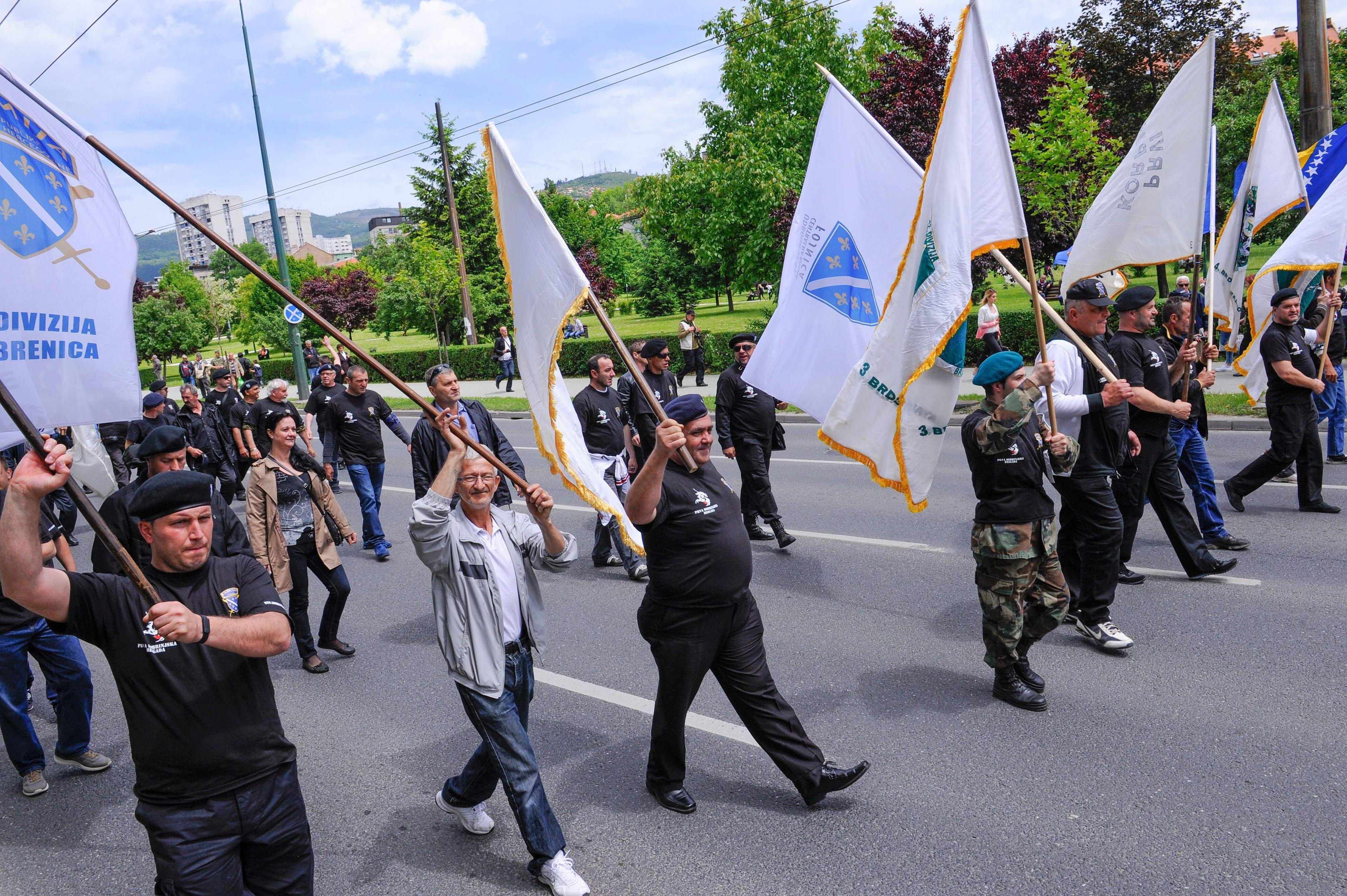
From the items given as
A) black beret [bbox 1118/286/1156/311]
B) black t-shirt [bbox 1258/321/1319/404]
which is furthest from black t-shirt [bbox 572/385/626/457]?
black t-shirt [bbox 1258/321/1319/404]

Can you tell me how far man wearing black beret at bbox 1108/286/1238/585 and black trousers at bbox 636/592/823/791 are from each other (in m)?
3.03

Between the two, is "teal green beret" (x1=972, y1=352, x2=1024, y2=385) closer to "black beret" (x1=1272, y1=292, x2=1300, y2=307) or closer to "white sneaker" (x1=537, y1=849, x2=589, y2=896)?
"white sneaker" (x1=537, y1=849, x2=589, y2=896)

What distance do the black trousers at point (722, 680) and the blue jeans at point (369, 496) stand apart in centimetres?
559

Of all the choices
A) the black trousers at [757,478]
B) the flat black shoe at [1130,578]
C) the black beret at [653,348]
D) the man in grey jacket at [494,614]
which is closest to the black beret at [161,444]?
the man in grey jacket at [494,614]

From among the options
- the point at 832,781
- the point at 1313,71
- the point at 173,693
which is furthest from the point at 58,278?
the point at 1313,71

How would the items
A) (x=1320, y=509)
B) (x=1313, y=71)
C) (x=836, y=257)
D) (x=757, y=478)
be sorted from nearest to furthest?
(x=836, y=257)
(x=1320, y=509)
(x=757, y=478)
(x=1313, y=71)

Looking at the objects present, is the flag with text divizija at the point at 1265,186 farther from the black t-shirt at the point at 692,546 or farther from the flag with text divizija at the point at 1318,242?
the black t-shirt at the point at 692,546

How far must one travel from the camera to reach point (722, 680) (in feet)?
13.7

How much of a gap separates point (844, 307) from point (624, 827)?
3.02m

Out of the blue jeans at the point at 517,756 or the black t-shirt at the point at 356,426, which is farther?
the black t-shirt at the point at 356,426

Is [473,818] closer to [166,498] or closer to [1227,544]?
[166,498]

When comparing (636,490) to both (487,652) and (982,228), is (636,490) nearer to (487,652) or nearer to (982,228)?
(487,652)

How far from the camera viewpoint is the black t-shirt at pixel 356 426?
30.2ft

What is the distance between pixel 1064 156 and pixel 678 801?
17.9 meters
